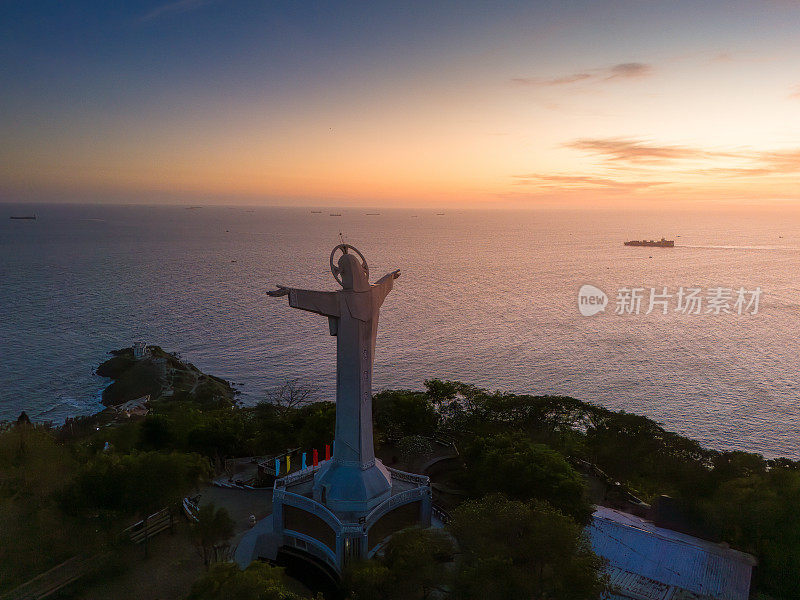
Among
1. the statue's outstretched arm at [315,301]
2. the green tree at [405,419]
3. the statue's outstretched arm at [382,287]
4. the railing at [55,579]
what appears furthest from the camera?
the green tree at [405,419]

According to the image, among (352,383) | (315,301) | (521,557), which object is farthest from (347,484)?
(521,557)

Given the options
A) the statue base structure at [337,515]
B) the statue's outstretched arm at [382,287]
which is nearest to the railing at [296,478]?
the statue base structure at [337,515]

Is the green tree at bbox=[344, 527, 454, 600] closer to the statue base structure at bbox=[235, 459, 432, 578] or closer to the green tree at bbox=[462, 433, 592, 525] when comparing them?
the statue base structure at bbox=[235, 459, 432, 578]

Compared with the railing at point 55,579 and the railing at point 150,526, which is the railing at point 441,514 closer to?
the railing at point 150,526

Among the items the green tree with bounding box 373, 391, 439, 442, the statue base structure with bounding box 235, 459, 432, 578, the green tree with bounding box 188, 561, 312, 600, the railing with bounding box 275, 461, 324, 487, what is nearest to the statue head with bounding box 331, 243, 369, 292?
the statue base structure with bounding box 235, 459, 432, 578

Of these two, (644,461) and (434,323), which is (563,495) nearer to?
(644,461)

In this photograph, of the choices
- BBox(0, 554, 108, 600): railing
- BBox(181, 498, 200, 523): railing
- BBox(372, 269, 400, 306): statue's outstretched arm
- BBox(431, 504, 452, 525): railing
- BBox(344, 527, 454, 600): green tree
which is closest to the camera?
BBox(344, 527, 454, 600): green tree

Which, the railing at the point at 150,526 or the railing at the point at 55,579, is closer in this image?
the railing at the point at 55,579
